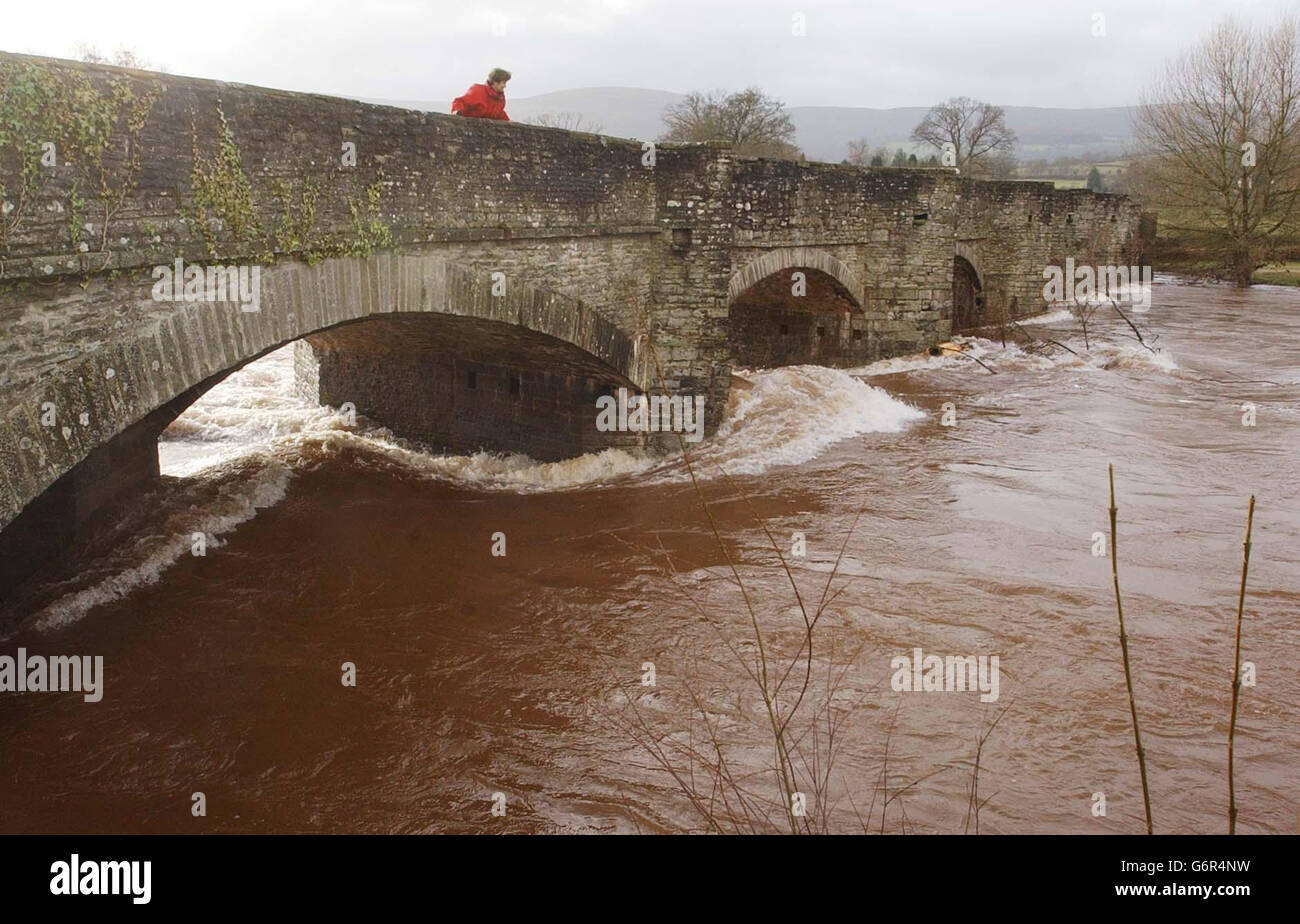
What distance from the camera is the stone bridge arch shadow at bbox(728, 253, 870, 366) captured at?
54.6ft

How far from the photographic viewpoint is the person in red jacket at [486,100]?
962 cm

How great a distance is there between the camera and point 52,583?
328 inches

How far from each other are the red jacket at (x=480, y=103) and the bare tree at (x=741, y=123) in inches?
1108

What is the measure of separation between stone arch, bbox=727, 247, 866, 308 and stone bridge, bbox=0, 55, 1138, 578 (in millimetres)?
45

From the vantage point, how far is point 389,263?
316 inches

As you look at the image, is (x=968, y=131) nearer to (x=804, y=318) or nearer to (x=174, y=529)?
(x=804, y=318)
